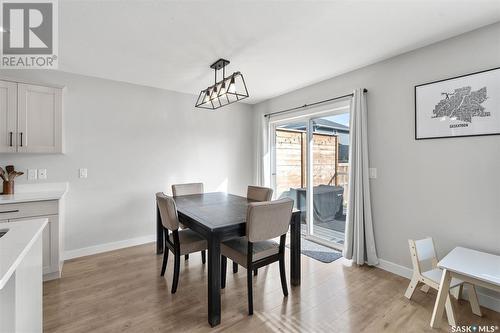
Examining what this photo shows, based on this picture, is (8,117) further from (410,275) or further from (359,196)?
(410,275)

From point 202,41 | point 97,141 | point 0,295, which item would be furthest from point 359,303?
point 97,141

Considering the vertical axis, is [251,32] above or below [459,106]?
above

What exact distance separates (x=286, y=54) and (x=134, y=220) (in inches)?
123

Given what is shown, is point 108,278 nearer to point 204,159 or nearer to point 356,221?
point 204,159

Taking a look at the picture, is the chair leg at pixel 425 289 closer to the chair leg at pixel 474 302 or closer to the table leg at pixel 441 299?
the chair leg at pixel 474 302

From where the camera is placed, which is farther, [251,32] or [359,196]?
[359,196]

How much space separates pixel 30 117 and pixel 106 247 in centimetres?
188

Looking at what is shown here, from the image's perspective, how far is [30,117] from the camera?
2572mm

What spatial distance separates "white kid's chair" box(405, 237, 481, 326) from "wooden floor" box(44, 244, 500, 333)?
8cm

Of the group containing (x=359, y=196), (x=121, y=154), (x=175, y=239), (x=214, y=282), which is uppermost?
(x=121, y=154)

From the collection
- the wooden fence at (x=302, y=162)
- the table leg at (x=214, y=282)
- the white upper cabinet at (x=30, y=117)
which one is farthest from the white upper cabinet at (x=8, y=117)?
the wooden fence at (x=302, y=162)

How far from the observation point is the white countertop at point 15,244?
908 mm

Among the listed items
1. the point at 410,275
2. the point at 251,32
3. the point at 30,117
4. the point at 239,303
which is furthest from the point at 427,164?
the point at 30,117

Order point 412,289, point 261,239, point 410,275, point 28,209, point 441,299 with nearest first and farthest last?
1. point 441,299
2. point 261,239
3. point 412,289
4. point 28,209
5. point 410,275
